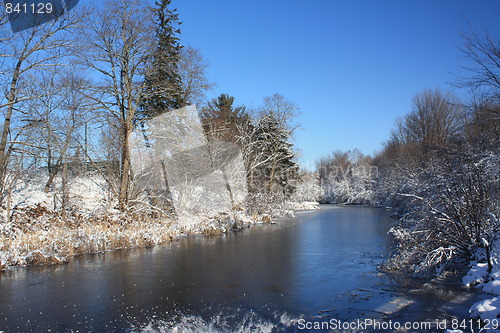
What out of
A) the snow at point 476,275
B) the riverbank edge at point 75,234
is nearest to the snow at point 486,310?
the snow at point 476,275

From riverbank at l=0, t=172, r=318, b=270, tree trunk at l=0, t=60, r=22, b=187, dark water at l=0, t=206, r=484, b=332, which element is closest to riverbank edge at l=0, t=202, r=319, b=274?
riverbank at l=0, t=172, r=318, b=270

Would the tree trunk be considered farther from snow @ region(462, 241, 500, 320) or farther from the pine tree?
snow @ region(462, 241, 500, 320)

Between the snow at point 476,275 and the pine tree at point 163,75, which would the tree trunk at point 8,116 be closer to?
the pine tree at point 163,75

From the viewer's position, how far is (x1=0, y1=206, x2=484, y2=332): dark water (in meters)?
6.64

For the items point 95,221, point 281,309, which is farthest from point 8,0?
point 281,309

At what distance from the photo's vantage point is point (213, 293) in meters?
8.42

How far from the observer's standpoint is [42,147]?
12906 millimetres

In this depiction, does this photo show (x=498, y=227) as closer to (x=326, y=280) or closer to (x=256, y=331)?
(x=326, y=280)

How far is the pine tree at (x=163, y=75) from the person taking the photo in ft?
57.0

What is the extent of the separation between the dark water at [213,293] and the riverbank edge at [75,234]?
1.82ft

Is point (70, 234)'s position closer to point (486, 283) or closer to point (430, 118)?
point (486, 283)

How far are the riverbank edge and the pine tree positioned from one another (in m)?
5.46

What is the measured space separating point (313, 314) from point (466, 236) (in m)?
4.36

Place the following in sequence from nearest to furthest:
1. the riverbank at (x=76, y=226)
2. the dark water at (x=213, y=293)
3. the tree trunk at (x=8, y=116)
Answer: the dark water at (x=213, y=293) < the riverbank at (x=76, y=226) < the tree trunk at (x=8, y=116)
